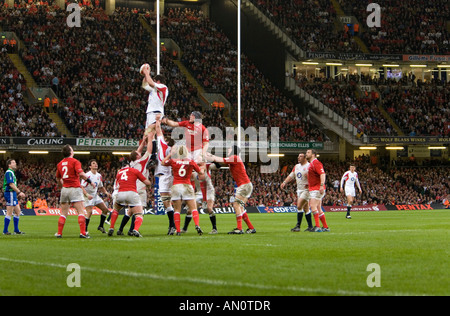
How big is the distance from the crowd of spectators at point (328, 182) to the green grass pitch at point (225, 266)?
3047cm

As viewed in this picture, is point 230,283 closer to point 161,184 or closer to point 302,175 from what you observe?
point 161,184

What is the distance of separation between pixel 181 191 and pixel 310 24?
50828 millimetres

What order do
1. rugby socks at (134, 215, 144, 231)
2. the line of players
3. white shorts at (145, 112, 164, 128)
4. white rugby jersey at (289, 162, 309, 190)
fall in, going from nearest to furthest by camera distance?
the line of players
rugby socks at (134, 215, 144, 231)
white shorts at (145, 112, 164, 128)
white rugby jersey at (289, 162, 309, 190)

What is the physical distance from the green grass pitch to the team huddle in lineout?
147cm

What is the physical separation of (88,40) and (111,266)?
5063 cm

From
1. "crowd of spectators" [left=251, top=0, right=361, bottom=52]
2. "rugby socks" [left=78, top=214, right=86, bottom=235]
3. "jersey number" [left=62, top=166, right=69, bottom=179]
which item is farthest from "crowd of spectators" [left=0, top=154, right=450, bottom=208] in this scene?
"jersey number" [left=62, top=166, right=69, bottom=179]

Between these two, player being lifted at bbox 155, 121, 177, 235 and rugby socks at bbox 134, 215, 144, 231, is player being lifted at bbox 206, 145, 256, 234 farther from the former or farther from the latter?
rugby socks at bbox 134, 215, 144, 231

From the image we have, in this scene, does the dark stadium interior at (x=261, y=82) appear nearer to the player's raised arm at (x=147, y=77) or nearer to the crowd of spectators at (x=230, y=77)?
the crowd of spectators at (x=230, y=77)

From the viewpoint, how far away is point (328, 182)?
57.0m

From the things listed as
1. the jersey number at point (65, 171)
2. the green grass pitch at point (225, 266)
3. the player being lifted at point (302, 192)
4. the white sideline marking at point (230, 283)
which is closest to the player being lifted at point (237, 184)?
the player being lifted at point (302, 192)

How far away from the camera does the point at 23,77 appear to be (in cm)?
5559

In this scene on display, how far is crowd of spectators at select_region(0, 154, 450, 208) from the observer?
1930 inches

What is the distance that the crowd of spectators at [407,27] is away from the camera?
68.1m
